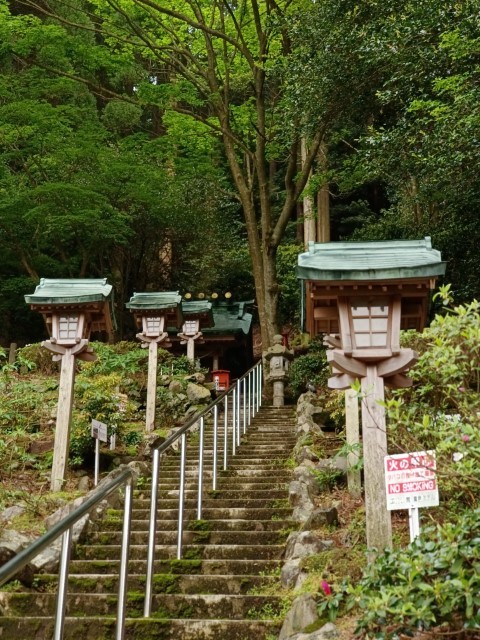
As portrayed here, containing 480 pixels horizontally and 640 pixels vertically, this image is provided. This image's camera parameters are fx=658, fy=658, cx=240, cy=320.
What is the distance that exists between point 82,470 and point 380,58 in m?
8.03

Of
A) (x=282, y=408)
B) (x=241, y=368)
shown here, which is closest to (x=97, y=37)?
(x=241, y=368)

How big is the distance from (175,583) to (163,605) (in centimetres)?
38

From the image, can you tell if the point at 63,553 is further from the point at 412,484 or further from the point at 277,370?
the point at 277,370

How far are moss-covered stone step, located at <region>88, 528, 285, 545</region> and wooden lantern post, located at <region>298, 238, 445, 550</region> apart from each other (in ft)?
5.18

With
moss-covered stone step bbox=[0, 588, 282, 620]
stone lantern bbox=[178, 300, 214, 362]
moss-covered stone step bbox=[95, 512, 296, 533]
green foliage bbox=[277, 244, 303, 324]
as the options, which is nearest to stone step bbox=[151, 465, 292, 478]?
moss-covered stone step bbox=[95, 512, 296, 533]

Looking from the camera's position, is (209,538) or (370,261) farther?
(209,538)

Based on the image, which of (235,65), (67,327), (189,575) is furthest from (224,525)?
(235,65)

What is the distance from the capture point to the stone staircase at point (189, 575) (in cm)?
464

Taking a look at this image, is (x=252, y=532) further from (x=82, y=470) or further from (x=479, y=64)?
(x=479, y=64)

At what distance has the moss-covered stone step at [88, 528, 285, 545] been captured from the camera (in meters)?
6.32

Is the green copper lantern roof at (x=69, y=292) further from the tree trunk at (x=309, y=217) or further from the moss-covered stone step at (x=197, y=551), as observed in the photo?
the tree trunk at (x=309, y=217)

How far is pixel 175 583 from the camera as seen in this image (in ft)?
17.8

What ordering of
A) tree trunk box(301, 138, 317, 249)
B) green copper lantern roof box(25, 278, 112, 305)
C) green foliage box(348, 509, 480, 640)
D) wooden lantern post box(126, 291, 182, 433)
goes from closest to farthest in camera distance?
green foliage box(348, 509, 480, 640) < green copper lantern roof box(25, 278, 112, 305) < wooden lantern post box(126, 291, 182, 433) < tree trunk box(301, 138, 317, 249)

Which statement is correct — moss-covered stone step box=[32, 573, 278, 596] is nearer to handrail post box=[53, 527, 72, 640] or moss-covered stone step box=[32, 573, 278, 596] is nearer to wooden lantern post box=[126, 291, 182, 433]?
handrail post box=[53, 527, 72, 640]
